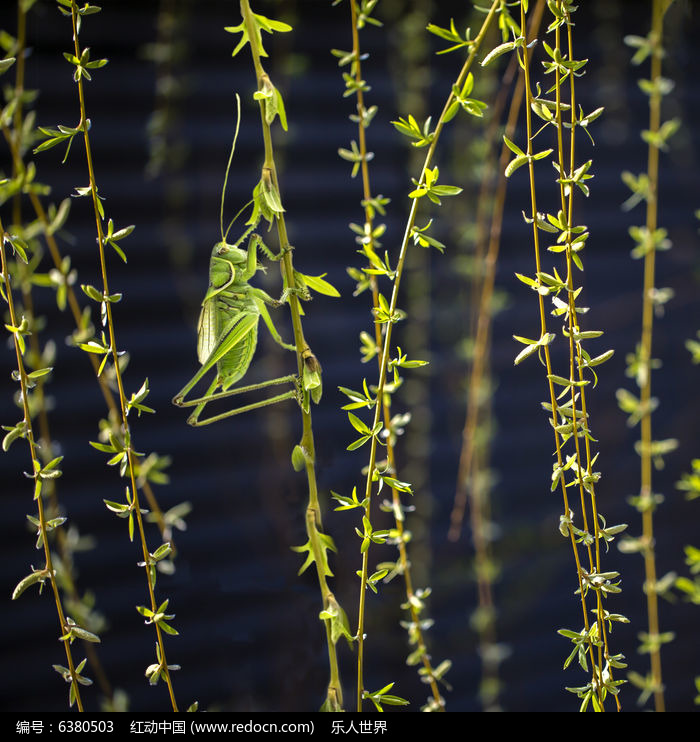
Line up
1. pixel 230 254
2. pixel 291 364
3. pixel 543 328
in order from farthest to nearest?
pixel 291 364, pixel 230 254, pixel 543 328

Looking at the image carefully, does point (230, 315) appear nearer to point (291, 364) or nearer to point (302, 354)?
point (302, 354)

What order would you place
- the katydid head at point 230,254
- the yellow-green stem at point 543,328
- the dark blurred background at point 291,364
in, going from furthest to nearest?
the dark blurred background at point 291,364, the katydid head at point 230,254, the yellow-green stem at point 543,328

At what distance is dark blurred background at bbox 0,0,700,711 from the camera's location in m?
0.95

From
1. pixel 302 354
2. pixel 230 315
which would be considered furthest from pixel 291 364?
pixel 302 354

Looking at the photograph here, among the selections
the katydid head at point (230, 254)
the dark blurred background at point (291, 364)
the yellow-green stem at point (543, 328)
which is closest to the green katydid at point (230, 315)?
the katydid head at point (230, 254)

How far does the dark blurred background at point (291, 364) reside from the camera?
3.11 ft

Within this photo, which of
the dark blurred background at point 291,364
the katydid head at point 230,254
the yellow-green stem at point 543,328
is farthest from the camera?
the dark blurred background at point 291,364

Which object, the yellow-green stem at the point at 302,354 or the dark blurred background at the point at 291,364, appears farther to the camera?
the dark blurred background at the point at 291,364

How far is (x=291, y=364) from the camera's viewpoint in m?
1.02

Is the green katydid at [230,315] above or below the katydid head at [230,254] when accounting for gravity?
below

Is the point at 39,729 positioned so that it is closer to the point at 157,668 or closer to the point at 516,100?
the point at 157,668

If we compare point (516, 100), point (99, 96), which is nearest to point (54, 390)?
point (99, 96)

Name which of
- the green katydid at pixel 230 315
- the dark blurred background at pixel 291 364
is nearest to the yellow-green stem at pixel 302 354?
the green katydid at pixel 230 315

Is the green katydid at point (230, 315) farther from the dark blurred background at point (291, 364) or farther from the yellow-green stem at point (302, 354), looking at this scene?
the dark blurred background at point (291, 364)
